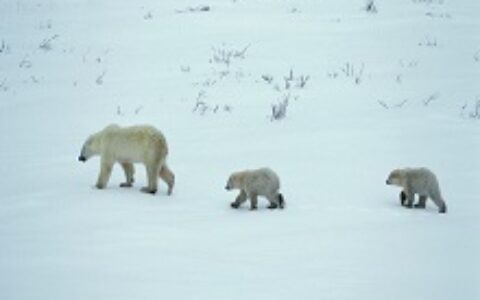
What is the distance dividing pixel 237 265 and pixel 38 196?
2858 millimetres

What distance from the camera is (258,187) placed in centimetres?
748

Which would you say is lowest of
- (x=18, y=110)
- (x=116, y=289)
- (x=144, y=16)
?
(x=116, y=289)

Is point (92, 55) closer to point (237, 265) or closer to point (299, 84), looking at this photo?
point (299, 84)

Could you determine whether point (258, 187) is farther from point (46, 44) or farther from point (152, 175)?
point (46, 44)

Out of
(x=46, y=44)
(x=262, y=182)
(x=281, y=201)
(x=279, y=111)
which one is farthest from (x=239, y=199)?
(x=46, y=44)

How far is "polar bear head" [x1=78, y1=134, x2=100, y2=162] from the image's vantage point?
823 centimetres

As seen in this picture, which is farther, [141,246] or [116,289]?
[141,246]

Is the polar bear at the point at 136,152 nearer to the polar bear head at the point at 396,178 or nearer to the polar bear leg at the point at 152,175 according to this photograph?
the polar bear leg at the point at 152,175

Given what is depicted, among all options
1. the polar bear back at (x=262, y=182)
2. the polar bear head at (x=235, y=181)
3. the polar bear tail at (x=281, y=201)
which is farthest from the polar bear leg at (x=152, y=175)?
the polar bear tail at (x=281, y=201)

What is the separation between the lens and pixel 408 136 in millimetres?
10062

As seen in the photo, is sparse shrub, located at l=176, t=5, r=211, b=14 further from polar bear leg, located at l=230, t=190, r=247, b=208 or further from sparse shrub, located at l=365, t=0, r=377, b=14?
polar bear leg, located at l=230, t=190, r=247, b=208

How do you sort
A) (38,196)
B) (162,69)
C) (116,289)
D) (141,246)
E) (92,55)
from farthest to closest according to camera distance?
(92,55)
(162,69)
(38,196)
(141,246)
(116,289)

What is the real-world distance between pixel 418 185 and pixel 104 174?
3371 millimetres

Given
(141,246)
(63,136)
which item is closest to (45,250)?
(141,246)
